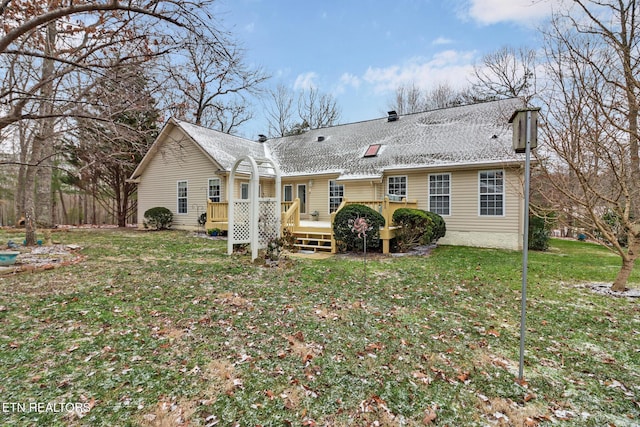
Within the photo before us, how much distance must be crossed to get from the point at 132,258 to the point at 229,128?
19804 millimetres

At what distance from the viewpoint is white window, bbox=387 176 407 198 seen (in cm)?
1277

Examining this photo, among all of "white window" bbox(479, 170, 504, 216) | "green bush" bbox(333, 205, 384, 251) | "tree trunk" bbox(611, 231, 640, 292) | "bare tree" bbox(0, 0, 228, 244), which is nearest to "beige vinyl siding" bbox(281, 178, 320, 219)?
"green bush" bbox(333, 205, 384, 251)

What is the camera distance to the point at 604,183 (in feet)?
23.1

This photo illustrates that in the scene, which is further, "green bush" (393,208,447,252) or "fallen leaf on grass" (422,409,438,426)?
"green bush" (393,208,447,252)

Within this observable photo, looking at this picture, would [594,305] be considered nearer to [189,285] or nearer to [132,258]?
[189,285]

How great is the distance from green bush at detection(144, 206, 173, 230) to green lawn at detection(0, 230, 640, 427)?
9898 mm

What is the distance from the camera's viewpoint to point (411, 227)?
963 cm

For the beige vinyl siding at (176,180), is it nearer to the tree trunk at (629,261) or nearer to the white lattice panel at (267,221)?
the white lattice panel at (267,221)

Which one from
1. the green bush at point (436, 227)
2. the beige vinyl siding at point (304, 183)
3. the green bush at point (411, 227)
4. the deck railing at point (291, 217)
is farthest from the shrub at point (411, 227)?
the beige vinyl siding at point (304, 183)

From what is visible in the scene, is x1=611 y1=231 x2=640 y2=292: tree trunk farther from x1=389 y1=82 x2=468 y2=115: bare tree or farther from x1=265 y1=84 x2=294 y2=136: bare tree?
x1=265 y1=84 x2=294 y2=136: bare tree

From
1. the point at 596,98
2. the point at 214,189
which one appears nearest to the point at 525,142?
the point at 596,98

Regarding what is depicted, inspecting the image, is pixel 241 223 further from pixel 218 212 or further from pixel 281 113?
pixel 281 113

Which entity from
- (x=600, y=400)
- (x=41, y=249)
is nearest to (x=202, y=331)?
(x=600, y=400)

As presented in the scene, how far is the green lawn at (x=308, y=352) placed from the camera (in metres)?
2.44
